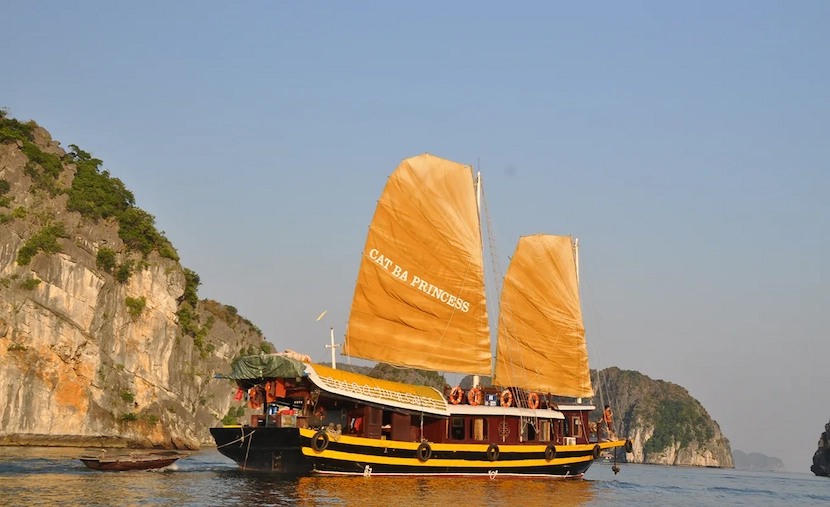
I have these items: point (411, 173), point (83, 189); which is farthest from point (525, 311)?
point (83, 189)

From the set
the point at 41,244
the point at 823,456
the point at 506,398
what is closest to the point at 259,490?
the point at 506,398

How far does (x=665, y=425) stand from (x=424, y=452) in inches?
5980

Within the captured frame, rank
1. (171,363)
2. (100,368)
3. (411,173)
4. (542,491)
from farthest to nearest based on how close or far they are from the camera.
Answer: (171,363) < (100,368) < (411,173) < (542,491)

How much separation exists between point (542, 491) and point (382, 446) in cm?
667

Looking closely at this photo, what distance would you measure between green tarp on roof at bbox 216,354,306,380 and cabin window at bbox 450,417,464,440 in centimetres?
747

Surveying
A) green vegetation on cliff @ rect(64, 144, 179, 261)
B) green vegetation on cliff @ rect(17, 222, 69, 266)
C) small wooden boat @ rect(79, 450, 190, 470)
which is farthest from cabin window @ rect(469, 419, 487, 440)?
green vegetation on cliff @ rect(64, 144, 179, 261)

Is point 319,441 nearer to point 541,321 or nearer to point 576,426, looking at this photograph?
point 576,426

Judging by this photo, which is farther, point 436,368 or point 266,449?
point 436,368

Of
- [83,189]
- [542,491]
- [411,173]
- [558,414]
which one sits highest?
[83,189]

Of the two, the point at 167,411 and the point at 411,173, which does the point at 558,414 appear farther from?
the point at 167,411

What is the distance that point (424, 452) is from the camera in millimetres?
32281

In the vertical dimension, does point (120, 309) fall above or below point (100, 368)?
above

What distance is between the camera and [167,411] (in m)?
66.8

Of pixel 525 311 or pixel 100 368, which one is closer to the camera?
pixel 525 311
